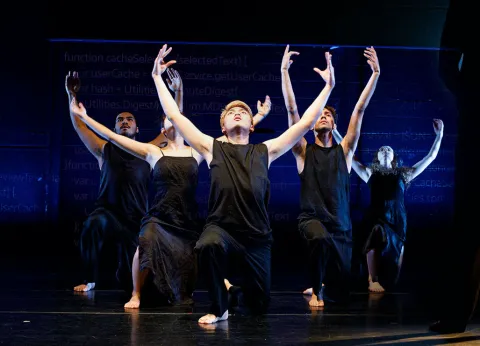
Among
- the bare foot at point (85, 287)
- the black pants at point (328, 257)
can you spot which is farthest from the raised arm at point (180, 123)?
the bare foot at point (85, 287)

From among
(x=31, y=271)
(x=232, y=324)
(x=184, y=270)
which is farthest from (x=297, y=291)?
(x=31, y=271)

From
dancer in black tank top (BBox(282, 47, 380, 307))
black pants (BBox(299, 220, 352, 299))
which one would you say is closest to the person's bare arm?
dancer in black tank top (BBox(282, 47, 380, 307))

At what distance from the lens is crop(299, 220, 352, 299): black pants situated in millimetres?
5266

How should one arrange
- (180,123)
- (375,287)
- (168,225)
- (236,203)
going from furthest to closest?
(375,287)
(168,225)
(180,123)
(236,203)

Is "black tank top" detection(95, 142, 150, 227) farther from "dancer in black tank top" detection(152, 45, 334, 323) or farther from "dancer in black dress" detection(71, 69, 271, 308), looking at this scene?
"dancer in black tank top" detection(152, 45, 334, 323)

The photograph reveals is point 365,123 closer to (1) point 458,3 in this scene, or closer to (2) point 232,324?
(1) point 458,3

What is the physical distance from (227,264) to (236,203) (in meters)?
0.38

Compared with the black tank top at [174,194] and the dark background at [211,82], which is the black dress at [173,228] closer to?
the black tank top at [174,194]

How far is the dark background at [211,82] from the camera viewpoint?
26.4 ft

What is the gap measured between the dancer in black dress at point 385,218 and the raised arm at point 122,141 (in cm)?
181

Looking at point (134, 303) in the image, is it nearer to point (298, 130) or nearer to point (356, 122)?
point (298, 130)

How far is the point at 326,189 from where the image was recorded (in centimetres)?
552

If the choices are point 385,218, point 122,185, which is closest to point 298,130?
point 122,185

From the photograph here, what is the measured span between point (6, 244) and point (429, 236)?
4.76 metres
